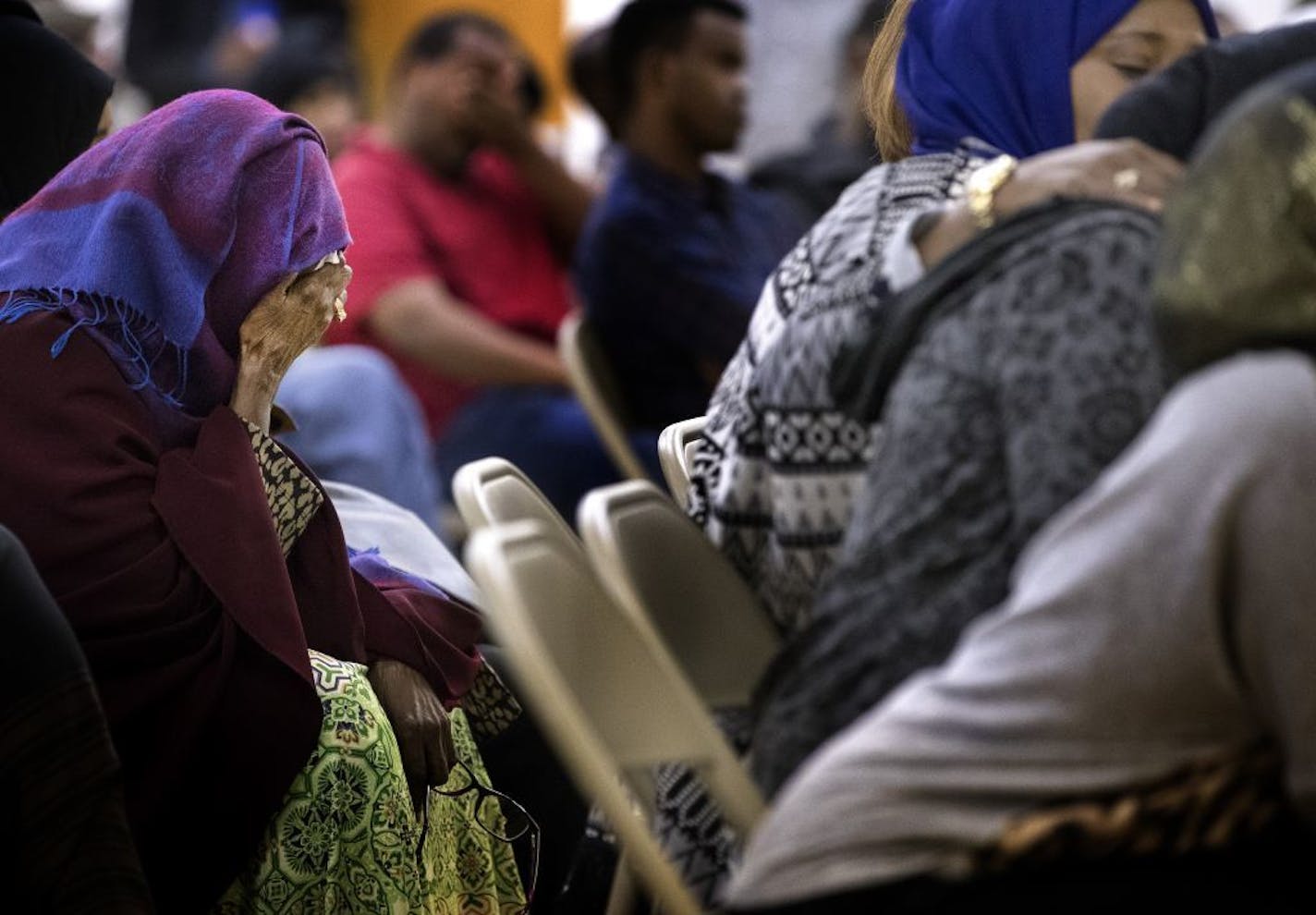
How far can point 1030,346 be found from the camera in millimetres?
1354

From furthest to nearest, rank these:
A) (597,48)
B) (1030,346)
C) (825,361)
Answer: (597,48), (825,361), (1030,346)

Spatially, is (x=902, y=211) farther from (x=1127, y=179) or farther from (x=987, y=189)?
(x=1127, y=179)

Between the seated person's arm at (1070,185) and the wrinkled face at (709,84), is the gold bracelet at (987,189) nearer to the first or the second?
the seated person's arm at (1070,185)

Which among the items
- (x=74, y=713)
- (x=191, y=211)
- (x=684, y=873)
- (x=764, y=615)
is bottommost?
(x=684, y=873)

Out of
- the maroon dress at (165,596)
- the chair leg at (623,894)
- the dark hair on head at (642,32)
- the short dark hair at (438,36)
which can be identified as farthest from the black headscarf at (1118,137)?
the short dark hair at (438,36)

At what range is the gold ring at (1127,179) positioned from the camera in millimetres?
1522

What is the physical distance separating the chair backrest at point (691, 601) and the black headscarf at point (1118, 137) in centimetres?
25

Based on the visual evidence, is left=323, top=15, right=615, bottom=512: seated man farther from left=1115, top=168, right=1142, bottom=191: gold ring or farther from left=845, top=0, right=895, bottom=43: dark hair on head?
left=1115, top=168, right=1142, bottom=191: gold ring

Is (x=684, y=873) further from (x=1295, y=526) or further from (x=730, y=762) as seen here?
(x=1295, y=526)

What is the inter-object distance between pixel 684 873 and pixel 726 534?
313mm

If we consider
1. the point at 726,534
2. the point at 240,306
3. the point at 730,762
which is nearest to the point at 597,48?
the point at 240,306

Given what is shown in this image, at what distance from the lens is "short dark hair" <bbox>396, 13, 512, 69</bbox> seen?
4719mm

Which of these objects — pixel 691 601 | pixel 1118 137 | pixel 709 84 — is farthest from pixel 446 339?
pixel 1118 137

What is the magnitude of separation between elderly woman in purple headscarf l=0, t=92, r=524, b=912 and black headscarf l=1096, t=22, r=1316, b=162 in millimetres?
944
